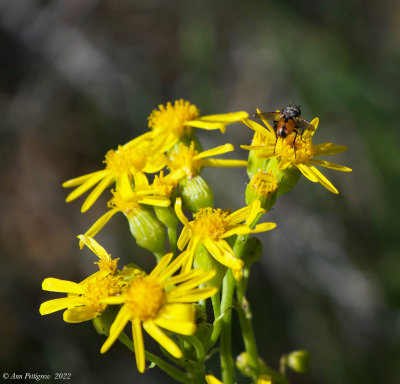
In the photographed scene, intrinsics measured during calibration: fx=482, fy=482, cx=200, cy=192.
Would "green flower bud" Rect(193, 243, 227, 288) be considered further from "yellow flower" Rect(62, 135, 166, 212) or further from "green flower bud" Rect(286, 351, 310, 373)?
"green flower bud" Rect(286, 351, 310, 373)

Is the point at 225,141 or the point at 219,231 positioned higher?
the point at 225,141

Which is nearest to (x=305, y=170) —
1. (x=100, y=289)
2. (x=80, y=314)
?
(x=100, y=289)

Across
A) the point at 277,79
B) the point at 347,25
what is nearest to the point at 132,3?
the point at 277,79

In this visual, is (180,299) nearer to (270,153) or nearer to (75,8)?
(270,153)

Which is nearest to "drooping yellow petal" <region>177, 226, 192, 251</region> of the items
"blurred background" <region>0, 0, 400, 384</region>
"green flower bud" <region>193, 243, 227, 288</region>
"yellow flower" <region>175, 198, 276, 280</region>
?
"yellow flower" <region>175, 198, 276, 280</region>

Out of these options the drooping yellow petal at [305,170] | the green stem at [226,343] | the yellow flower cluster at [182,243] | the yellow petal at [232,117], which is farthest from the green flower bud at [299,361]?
the yellow petal at [232,117]

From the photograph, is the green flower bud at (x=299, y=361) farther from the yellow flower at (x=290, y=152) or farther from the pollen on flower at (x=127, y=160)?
the pollen on flower at (x=127, y=160)

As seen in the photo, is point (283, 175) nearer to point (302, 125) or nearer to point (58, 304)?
point (302, 125)
